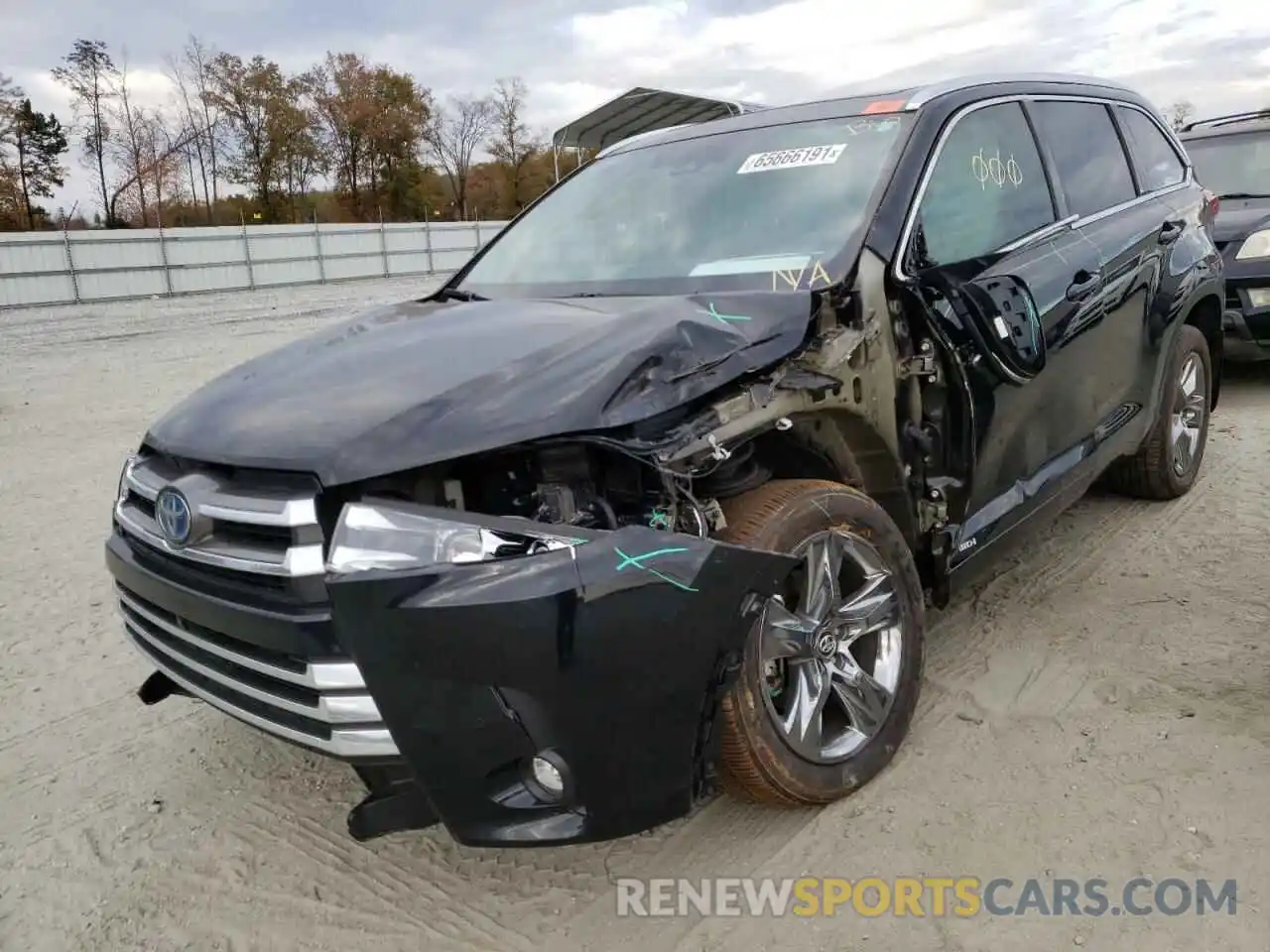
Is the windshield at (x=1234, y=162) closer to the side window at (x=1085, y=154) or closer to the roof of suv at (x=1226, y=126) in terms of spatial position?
the roof of suv at (x=1226, y=126)

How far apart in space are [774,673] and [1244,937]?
117 cm

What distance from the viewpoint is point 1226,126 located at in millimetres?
8562

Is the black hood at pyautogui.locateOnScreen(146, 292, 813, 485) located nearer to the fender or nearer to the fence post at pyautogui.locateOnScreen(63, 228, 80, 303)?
the fender

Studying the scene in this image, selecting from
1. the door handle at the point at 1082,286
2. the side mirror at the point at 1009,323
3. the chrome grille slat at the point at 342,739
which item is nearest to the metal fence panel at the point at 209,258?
the door handle at the point at 1082,286

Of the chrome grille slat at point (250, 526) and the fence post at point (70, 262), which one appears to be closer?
the chrome grille slat at point (250, 526)

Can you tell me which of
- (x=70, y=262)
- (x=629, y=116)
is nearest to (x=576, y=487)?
(x=629, y=116)

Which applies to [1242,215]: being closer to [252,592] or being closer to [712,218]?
[712,218]

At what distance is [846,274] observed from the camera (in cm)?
285

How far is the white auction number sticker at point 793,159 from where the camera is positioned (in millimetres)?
3309

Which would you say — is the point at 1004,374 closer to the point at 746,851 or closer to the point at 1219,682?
the point at 1219,682

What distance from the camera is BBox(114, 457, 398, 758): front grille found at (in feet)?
6.89

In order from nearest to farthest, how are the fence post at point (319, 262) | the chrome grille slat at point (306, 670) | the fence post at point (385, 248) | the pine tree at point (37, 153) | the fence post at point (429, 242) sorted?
the chrome grille slat at point (306, 670) → the fence post at point (319, 262) → the fence post at point (385, 248) → the fence post at point (429, 242) → the pine tree at point (37, 153)

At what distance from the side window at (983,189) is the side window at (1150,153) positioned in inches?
43.7

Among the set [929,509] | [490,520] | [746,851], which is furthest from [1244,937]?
[490,520]
